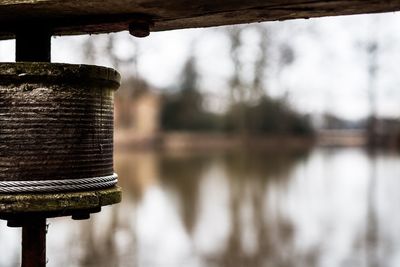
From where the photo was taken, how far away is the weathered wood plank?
5.53 ft

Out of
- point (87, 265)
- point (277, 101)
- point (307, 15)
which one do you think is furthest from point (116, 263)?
point (277, 101)

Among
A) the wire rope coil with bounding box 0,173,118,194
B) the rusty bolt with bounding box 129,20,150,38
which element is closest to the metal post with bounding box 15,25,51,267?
the wire rope coil with bounding box 0,173,118,194

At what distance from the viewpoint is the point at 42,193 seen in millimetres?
1806

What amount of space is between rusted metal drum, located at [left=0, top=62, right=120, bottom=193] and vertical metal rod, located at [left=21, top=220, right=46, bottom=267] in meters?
0.19

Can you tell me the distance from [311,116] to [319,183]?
26180 mm

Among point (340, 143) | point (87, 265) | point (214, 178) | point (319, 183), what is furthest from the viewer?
point (340, 143)

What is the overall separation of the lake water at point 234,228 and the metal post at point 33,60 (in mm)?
4369

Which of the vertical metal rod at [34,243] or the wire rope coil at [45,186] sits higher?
the wire rope coil at [45,186]

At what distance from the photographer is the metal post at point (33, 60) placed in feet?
6.29

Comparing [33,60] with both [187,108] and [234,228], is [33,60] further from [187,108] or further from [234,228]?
[187,108]

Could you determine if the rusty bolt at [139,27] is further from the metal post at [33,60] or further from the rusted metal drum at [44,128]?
the metal post at [33,60]

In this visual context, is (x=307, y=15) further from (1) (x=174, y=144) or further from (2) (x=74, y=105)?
(1) (x=174, y=144)

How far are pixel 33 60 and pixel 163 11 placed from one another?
580 mm

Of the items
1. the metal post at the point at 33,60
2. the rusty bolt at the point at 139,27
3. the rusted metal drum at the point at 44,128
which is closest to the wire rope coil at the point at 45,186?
the rusted metal drum at the point at 44,128
